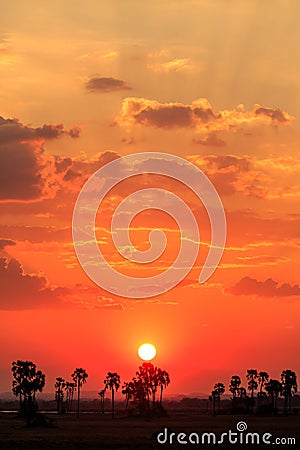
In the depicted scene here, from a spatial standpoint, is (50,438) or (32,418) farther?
(32,418)

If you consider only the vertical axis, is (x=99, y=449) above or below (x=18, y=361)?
below

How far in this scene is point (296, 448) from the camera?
81.7m

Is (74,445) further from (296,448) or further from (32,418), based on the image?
(32,418)

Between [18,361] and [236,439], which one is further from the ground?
[18,361]

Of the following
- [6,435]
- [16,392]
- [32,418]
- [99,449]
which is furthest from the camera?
[16,392]

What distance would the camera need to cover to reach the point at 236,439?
93500mm

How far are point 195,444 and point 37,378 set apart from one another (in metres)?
120

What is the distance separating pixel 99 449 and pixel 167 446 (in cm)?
647

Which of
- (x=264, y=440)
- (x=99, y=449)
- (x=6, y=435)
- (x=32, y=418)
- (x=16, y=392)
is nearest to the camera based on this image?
(x=99, y=449)

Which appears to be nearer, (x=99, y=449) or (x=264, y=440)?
(x=99, y=449)

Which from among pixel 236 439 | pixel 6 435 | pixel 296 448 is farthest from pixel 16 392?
pixel 296 448

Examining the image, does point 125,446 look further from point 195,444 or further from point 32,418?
point 32,418

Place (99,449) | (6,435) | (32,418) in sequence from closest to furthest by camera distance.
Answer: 1. (99,449)
2. (6,435)
3. (32,418)

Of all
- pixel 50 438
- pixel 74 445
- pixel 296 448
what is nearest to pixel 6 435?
pixel 50 438
